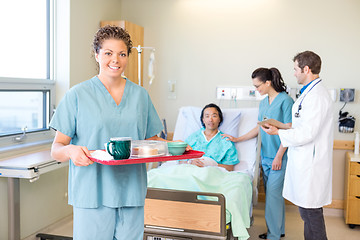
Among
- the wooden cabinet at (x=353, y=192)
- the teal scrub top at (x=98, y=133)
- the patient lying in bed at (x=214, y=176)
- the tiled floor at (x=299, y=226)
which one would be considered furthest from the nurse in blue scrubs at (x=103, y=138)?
the wooden cabinet at (x=353, y=192)

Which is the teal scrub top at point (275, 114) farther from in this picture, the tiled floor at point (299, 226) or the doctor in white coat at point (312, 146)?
the tiled floor at point (299, 226)

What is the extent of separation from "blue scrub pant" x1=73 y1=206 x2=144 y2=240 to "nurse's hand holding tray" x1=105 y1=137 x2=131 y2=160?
0.26 m

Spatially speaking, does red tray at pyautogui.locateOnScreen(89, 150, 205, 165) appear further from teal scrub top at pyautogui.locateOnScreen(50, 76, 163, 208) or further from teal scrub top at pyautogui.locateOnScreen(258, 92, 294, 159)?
teal scrub top at pyautogui.locateOnScreen(258, 92, 294, 159)

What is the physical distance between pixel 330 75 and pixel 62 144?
3147 mm

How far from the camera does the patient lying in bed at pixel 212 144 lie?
3.28 meters

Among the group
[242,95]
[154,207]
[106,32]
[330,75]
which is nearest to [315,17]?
[330,75]

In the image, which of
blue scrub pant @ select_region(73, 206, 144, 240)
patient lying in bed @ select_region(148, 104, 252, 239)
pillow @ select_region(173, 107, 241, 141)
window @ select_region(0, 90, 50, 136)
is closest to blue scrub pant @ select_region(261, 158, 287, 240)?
patient lying in bed @ select_region(148, 104, 252, 239)

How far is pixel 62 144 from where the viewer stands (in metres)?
1.42

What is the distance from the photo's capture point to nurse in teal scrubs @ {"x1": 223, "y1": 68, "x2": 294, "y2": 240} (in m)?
3.13

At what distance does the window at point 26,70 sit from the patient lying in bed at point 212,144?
1.32 m

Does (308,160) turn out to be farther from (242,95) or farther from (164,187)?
(242,95)

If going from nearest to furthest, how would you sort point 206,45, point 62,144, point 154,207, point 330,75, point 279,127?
point 62,144 < point 154,207 < point 279,127 < point 330,75 < point 206,45

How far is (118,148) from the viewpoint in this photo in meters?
1.30

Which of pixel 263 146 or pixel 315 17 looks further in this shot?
pixel 315 17
